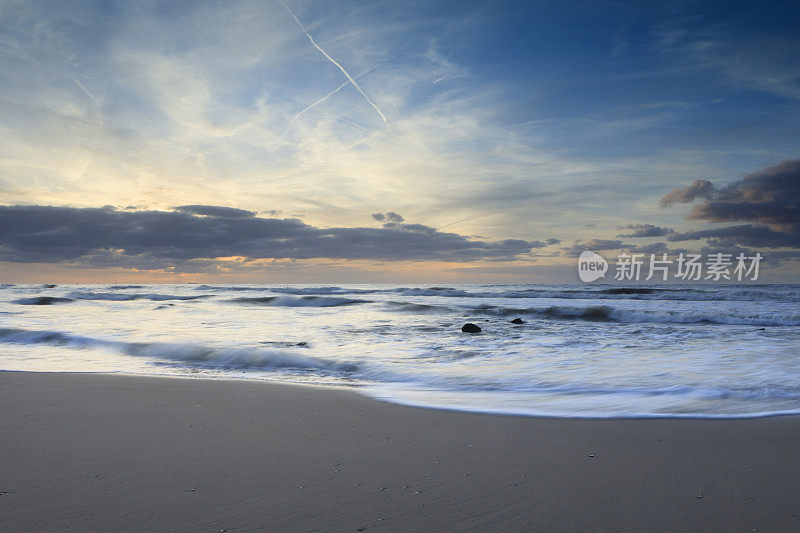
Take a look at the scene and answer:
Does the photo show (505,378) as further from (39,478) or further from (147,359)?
(147,359)

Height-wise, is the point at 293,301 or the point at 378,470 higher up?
the point at 378,470

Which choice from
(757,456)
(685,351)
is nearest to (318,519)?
(757,456)

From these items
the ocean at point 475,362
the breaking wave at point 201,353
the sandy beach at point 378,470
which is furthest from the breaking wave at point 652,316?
the sandy beach at point 378,470

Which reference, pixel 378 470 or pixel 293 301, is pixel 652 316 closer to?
pixel 378 470

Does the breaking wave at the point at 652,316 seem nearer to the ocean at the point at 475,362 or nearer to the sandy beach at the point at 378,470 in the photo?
the ocean at the point at 475,362

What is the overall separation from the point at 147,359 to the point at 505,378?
5.63 meters

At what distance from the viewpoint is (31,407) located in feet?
12.8

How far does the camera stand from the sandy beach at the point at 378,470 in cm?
197

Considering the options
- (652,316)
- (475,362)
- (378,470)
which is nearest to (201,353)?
(475,362)

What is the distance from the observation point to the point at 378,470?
8.32 ft

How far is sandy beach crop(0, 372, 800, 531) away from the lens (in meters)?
1.97

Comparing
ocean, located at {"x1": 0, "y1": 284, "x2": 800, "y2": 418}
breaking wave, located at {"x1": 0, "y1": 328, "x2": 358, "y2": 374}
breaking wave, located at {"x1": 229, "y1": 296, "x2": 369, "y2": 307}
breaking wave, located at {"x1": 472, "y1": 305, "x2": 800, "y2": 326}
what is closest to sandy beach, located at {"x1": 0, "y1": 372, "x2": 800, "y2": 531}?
ocean, located at {"x1": 0, "y1": 284, "x2": 800, "y2": 418}

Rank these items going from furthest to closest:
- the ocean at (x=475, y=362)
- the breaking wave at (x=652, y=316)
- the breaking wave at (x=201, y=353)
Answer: the breaking wave at (x=652, y=316), the breaking wave at (x=201, y=353), the ocean at (x=475, y=362)

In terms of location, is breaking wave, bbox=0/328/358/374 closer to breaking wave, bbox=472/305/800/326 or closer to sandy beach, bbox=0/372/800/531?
sandy beach, bbox=0/372/800/531
